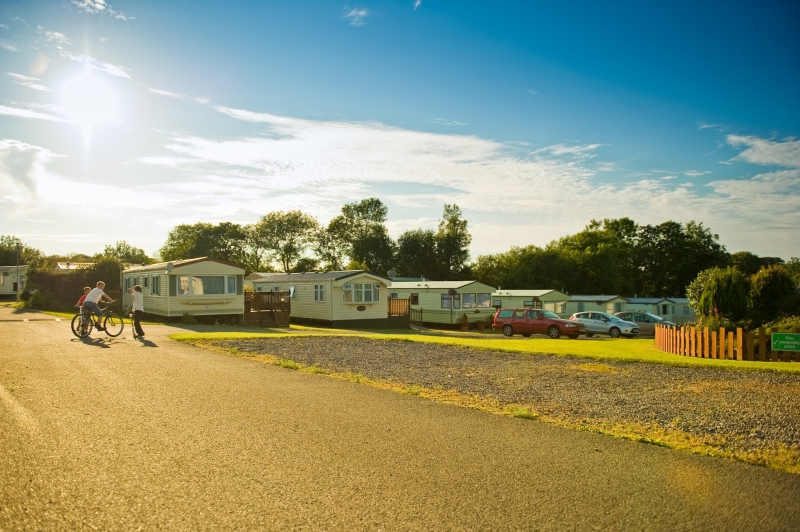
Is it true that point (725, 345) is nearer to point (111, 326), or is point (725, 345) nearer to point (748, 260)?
point (111, 326)

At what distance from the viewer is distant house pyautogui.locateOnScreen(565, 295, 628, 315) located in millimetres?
45500

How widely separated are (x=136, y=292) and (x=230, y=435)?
12.5 m

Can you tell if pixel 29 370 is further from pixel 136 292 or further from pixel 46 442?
pixel 136 292

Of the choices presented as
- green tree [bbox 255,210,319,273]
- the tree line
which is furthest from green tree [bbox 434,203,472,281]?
green tree [bbox 255,210,319,273]

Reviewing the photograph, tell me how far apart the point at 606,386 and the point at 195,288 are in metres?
22.7

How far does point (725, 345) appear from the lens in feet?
56.4

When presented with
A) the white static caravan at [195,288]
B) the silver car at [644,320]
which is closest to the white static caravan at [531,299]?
the silver car at [644,320]

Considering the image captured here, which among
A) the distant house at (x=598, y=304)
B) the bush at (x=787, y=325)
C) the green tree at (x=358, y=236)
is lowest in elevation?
the distant house at (x=598, y=304)

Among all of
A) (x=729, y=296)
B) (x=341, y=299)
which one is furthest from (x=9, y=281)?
(x=729, y=296)

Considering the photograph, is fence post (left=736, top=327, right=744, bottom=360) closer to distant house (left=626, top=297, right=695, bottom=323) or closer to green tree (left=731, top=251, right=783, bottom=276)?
distant house (left=626, top=297, right=695, bottom=323)

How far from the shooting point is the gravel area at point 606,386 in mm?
7309

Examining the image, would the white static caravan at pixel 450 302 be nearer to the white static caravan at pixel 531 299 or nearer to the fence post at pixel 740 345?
the white static caravan at pixel 531 299

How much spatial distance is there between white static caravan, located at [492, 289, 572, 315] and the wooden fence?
24279 mm

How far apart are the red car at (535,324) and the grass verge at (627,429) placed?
70.1 ft
